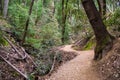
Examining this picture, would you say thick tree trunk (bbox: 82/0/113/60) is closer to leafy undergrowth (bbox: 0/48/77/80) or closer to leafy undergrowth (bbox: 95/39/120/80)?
leafy undergrowth (bbox: 95/39/120/80)

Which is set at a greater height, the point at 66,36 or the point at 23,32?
the point at 23,32

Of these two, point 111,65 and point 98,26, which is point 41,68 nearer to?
point 98,26

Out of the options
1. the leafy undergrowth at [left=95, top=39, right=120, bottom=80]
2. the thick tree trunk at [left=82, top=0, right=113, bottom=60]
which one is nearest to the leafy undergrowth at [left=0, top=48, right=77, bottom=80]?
the leafy undergrowth at [left=95, top=39, right=120, bottom=80]

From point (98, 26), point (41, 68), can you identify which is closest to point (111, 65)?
point (98, 26)

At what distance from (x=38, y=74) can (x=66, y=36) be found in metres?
19.1

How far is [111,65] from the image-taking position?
7766 millimetres

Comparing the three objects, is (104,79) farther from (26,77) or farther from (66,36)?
(66,36)

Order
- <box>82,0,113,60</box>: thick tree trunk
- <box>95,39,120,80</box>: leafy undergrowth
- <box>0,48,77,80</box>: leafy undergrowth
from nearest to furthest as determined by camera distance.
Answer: <box>95,39,120,80</box>: leafy undergrowth
<box>0,48,77,80</box>: leafy undergrowth
<box>82,0,113,60</box>: thick tree trunk

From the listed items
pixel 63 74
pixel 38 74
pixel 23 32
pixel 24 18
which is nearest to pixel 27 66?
pixel 38 74

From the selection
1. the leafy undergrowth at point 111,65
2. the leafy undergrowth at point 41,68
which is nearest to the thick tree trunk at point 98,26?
the leafy undergrowth at point 111,65

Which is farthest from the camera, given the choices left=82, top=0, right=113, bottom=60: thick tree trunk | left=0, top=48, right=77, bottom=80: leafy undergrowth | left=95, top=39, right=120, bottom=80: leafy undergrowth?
left=82, top=0, right=113, bottom=60: thick tree trunk

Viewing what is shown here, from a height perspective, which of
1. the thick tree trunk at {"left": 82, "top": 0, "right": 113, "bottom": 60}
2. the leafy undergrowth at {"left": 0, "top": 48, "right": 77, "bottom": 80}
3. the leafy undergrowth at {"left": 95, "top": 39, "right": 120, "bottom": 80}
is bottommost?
the leafy undergrowth at {"left": 0, "top": 48, "right": 77, "bottom": 80}

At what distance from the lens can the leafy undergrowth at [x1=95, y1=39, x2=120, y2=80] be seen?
721 centimetres

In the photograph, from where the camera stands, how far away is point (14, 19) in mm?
17625
